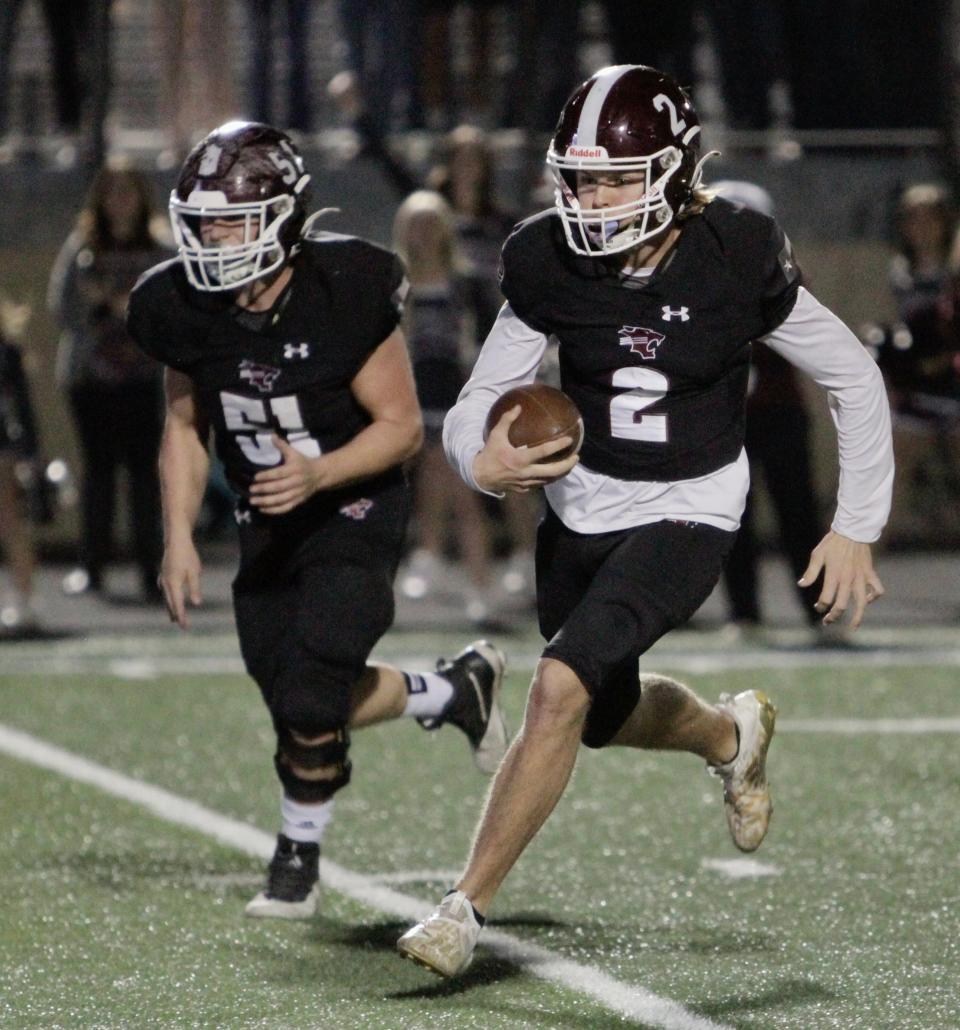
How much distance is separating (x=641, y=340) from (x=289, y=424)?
0.90 meters

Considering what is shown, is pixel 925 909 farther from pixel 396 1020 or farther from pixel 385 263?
pixel 385 263

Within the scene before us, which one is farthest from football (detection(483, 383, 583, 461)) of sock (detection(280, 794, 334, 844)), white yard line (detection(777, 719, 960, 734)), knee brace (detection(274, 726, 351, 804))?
white yard line (detection(777, 719, 960, 734))

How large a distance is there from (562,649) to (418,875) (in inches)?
46.6

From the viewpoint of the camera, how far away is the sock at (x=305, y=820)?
192 inches

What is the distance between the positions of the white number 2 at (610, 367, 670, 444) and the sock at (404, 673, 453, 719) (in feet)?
3.65

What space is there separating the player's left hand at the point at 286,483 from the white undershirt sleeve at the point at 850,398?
0.96 meters

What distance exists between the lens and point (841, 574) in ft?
14.2

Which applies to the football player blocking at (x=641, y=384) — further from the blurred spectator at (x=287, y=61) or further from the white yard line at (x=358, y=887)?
the blurred spectator at (x=287, y=61)

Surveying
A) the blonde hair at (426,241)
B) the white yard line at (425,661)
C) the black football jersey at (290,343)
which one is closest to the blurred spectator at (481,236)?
the blonde hair at (426,241)

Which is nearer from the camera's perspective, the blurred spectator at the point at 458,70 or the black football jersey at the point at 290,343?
the black football jersey at the point at 290,343

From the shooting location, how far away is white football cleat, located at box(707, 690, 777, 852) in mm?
4820

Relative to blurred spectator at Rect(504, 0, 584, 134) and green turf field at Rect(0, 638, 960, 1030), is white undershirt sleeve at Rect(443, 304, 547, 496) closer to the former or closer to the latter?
green turf field at Rect(0, 638, 960, 1030)

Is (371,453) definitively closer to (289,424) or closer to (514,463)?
(289,424)

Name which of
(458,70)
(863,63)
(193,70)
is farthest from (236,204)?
(458,70)
